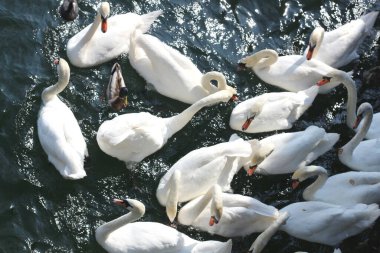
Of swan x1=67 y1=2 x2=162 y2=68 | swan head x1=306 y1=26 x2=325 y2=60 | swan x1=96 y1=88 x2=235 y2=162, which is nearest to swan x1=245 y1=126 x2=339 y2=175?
swan x1=96 y1=88 x2=235 y2=162

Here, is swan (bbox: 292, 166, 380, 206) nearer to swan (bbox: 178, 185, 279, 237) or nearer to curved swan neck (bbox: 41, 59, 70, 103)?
swan (bbox: 178, 185, 279, 237)

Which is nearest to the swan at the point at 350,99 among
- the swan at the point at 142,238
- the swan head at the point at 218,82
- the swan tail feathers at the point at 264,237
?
the swan head at the point at 218,82

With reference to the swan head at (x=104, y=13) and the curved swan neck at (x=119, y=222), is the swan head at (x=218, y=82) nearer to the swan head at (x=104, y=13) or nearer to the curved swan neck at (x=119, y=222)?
the swan head at (x=104, y=13)

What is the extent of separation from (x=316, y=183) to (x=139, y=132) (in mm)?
2508

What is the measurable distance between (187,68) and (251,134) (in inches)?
54.2

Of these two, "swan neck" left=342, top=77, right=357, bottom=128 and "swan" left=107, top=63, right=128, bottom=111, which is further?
"swan neck" left=342, top=77, right=357, bottom=128

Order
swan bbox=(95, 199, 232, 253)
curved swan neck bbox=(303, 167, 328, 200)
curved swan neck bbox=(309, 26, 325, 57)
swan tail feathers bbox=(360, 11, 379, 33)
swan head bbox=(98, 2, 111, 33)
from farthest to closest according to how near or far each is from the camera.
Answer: swan tail feathers bbox=(360, 11, 379, 33)
curved swan neck bbox=(309, 26, 325, 57)
swan head bbox=(98, 2, 111, 33)
curved swan neck bbox=(303, 167, 328, 200)
swan bbox=(95, 199, 232, 253)

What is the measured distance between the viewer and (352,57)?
12.0 m

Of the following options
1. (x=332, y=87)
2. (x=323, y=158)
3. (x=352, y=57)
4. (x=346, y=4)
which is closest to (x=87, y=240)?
(x=323, y=158)

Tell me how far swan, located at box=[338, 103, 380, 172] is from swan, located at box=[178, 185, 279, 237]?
1666 millimetres

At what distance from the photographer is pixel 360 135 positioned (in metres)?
10.5

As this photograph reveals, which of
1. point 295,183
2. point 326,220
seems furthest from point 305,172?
point 326,220

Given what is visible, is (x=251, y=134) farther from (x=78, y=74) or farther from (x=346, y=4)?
(x=346, y=4)

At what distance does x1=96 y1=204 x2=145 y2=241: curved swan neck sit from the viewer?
909cm
